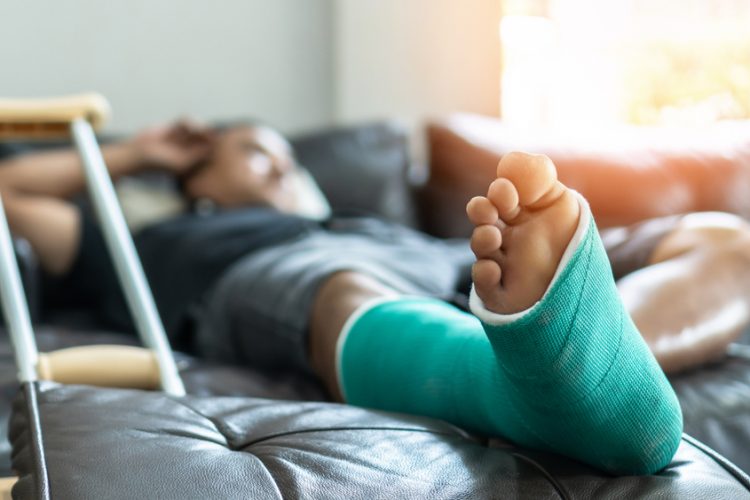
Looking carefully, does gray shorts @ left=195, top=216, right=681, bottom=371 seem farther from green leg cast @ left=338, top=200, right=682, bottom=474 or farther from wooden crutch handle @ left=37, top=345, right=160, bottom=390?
green leg cast @ left=338, top=200, right=682, bottom=474

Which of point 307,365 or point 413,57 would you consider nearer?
point 307,365

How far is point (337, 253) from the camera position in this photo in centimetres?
151

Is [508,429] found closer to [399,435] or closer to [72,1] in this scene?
[399,435]

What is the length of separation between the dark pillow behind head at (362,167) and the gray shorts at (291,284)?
1.41 feet

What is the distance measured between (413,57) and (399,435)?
209 cm

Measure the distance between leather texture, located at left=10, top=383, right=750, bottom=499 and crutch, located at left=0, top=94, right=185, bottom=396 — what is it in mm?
135

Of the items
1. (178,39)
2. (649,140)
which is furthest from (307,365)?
(178,39)

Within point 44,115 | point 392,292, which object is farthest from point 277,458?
point 44,115

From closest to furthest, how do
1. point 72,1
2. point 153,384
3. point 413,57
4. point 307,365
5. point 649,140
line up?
point 153,384 → point 307,365 → point 649,140 → point 72,1 → point 413,57

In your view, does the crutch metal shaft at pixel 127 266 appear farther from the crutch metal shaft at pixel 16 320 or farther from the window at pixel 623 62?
the window at pixel 623 62

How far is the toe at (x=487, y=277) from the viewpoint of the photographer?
2.41 feet

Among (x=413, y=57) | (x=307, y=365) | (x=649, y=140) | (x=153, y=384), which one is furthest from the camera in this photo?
(x=413, y=57)

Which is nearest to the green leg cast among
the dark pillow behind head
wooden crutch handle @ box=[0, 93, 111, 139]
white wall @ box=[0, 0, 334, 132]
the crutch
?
the crutch

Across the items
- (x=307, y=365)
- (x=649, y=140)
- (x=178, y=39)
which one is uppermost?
(x=178, y=39)
